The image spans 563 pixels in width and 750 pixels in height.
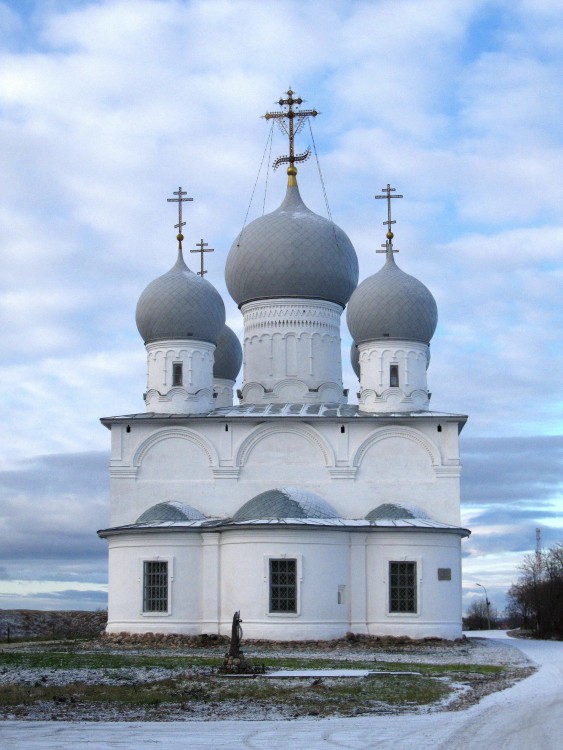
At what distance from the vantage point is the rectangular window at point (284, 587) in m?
28.1

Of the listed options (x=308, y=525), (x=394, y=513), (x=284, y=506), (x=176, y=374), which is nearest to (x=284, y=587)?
(x=308, y=525)

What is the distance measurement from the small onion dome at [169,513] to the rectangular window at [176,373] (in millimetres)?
3631

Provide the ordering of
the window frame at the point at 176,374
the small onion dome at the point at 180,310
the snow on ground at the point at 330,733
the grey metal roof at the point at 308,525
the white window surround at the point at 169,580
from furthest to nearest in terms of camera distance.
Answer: the small onion dome at the point at 180,310, the window frame at the point at 176,374, the white window surround at the point at 169,580, the grey metal roof at the point at 308,525, the snow on ground at the point at 330,733

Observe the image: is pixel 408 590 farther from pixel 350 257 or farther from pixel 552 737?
pixel 552 737

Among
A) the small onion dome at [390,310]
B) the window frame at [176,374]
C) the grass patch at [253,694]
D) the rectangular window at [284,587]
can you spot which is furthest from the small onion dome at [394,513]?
the grass patch at [253,694]

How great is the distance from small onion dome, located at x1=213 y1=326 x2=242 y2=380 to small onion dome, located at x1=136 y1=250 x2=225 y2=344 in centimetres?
447

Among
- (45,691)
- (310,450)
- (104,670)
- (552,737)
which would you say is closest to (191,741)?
(552,737)

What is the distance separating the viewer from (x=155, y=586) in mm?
29578

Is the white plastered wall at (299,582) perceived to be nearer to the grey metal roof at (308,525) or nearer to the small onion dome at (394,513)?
the grey metal roof at (308,525)

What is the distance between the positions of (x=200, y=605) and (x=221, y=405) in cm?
979

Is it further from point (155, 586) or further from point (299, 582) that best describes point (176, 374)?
point (299, 582)

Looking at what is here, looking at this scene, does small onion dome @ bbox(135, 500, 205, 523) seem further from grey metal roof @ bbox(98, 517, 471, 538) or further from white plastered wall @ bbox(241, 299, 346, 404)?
white plastered wall @ bbox(241, 299, 346, 404)

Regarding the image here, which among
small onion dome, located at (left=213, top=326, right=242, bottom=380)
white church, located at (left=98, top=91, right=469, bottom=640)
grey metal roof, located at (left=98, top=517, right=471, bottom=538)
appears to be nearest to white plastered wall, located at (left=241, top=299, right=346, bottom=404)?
white church, located at (left=98, top=91, right=469, bottom=640)

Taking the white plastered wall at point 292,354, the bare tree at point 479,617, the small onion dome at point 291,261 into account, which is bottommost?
the bare tree at point 479,617
